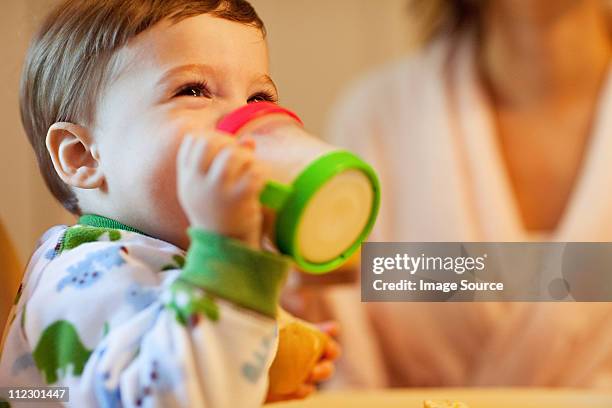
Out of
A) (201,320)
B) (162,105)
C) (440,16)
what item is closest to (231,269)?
(201,320)

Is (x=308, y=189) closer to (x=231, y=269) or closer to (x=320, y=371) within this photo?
(x=231, y=269)

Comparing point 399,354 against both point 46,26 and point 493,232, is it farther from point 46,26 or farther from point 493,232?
point 46,26

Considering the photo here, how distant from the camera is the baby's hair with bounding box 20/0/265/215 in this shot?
1.70 ft

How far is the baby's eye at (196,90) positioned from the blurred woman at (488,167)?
641 millimetres

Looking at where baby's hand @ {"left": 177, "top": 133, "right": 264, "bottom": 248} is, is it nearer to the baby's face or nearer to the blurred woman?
the baby's face

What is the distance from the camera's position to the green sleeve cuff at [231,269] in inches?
16.7

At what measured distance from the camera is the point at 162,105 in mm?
511

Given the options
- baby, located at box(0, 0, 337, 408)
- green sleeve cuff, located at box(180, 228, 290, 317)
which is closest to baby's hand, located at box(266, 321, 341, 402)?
baby, located at box(0, 0, 337, 408)

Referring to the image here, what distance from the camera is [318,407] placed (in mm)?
683

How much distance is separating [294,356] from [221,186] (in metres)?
0.26

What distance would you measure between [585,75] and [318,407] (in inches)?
27.9

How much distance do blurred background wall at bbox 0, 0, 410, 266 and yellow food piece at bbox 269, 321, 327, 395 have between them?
0.69 feet

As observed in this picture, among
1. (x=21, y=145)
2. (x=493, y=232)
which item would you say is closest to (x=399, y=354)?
(x=493, y=232)

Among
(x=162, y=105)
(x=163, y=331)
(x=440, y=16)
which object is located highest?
(x=440, y=16)
